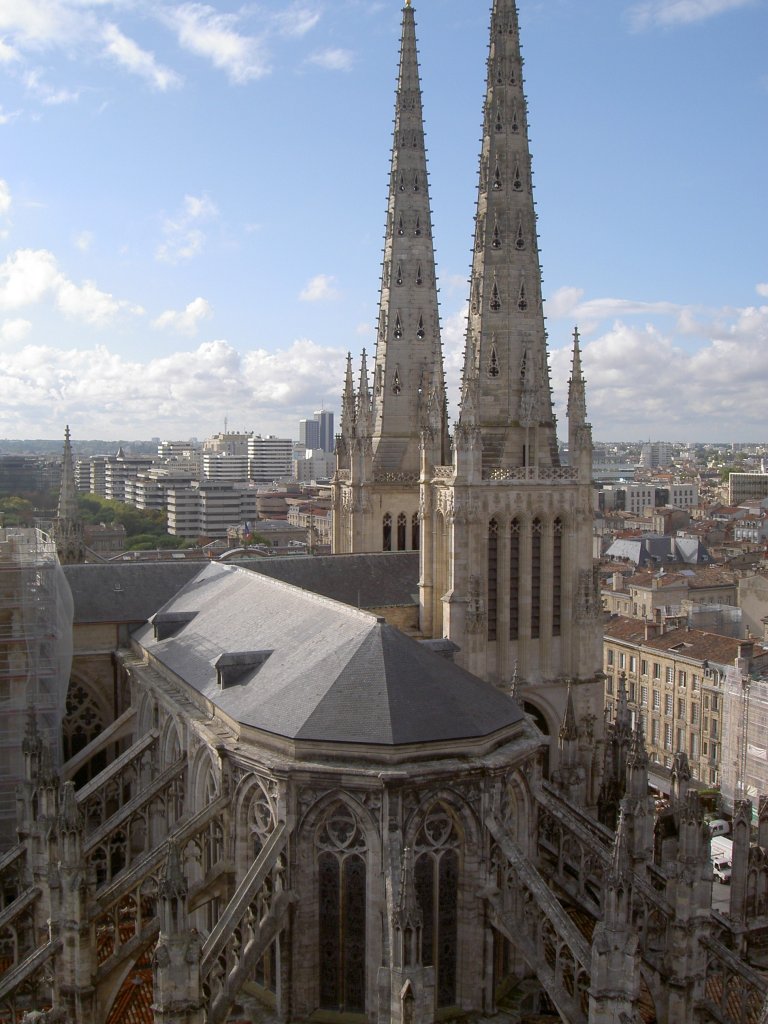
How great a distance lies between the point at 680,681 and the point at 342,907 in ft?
140

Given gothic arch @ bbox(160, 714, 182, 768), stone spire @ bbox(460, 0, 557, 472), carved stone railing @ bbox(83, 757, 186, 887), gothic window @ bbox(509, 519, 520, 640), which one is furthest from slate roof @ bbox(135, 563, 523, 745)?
stone spire @ bbox(460, 0, 557, 472)

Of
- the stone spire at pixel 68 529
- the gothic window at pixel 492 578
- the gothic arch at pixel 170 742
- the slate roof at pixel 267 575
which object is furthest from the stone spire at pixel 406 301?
the stone spire at pixel 68 529

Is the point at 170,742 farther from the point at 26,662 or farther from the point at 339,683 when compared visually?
the point at 339,683

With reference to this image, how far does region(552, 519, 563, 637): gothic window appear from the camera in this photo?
38344 millimetres

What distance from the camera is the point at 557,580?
38719 mm

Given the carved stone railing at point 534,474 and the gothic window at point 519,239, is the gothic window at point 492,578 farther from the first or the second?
the gothic window at point 519,239

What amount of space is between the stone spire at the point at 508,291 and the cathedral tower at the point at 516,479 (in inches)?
1.5

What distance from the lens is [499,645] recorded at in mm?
37531

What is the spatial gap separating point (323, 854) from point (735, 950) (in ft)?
47.0

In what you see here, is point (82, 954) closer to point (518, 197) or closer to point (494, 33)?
point (518, 197)

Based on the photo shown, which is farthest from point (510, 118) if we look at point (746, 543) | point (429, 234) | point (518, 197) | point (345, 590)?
point (746, 543)

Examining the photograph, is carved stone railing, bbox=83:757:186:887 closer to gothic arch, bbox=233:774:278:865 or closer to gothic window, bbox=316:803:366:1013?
gothic arch, bbox=233:774:278:865

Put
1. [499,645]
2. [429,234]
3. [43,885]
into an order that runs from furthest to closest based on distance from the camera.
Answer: [429,234] < [499,645] < [43,885]

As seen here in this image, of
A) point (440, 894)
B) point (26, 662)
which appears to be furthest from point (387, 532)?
point (440, 894)
